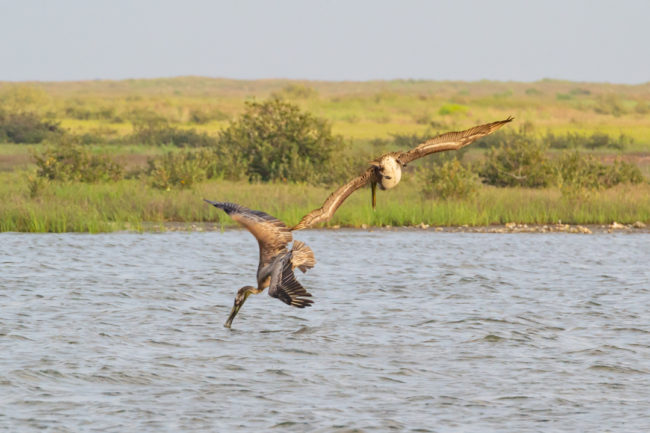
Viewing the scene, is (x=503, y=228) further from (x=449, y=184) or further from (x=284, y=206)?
(x=284, y=206)

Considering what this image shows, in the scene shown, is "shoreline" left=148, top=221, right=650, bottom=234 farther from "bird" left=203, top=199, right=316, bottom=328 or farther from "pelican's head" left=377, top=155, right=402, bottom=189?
"pelican's head" left=377, top=155, right=402, bottom=189

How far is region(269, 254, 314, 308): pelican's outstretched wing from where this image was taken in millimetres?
6762

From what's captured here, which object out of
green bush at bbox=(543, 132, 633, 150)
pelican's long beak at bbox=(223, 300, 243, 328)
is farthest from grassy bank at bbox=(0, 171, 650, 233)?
green bush at bbox=(543, 132, 633, 150)

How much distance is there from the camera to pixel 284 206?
2056 cm

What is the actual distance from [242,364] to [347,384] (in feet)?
3.84

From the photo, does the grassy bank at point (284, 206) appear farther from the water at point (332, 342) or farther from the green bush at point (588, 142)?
the green bush at point (588, 142)

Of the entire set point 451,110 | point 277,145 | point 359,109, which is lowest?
point 277,145

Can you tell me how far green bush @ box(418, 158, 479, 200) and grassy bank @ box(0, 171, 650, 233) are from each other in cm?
19

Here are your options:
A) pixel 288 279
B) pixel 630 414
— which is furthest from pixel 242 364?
pixel 630 414

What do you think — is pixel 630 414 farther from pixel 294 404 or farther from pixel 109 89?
pixel 109 89

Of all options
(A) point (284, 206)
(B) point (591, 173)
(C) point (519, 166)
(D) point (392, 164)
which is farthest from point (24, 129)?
(D) point (392, 164)

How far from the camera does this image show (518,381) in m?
8.80

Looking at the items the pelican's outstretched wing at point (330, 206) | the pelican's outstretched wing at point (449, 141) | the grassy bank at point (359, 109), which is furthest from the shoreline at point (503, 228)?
the grassy bank at point (359, 109)

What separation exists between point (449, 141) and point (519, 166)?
18.7m
